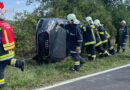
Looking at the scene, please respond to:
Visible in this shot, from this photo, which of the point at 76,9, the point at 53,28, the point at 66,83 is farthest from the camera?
the point at 76,9

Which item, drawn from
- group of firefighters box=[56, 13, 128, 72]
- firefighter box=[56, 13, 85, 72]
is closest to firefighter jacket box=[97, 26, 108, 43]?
group of firefighters box=[56, 13, 128, 72]

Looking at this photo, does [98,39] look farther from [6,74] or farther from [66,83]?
[6,74]

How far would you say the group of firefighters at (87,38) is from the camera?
17.1 ft

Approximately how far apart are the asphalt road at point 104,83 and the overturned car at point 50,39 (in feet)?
5.65

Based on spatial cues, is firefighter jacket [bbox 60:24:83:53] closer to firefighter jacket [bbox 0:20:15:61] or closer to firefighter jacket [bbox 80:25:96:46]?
firefighter jacket [bbox 80:25:96:46]

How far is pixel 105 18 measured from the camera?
10016 millimetres

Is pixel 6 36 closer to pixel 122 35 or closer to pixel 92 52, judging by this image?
pixel 92 52

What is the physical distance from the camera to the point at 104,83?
4203 mm

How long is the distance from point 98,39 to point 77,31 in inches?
83.1

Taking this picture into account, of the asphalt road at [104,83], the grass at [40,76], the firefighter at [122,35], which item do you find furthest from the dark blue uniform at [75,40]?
the firefighter at [122,35]

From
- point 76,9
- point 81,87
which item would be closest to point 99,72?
point 81,87

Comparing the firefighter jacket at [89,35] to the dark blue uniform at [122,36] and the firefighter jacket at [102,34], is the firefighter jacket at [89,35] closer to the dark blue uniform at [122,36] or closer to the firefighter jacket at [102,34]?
the firefighter jacket at [102,34]

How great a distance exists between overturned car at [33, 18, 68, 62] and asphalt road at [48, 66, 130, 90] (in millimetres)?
1722

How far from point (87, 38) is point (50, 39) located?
1.74 m
